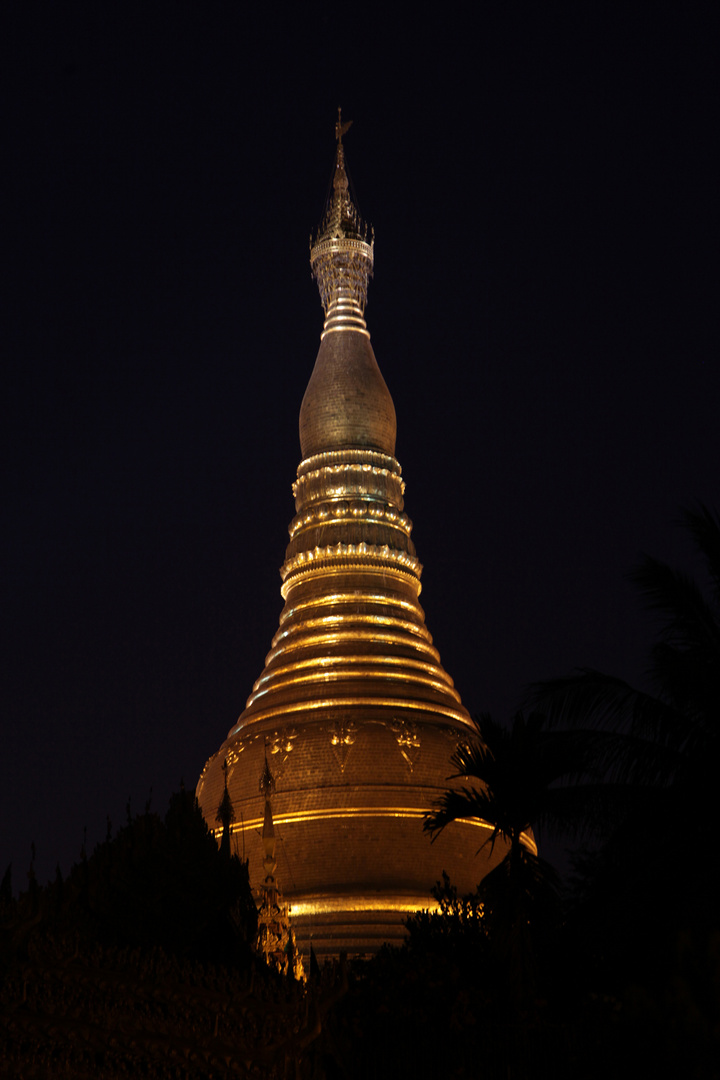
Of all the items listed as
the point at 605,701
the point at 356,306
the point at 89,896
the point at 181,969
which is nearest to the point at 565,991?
the point at 605,701

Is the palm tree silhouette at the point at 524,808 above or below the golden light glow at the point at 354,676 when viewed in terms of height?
below

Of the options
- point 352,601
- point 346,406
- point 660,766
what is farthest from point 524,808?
point 346,406

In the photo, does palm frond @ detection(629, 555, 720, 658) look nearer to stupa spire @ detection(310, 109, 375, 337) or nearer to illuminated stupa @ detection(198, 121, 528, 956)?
illuminated stupa @ detection(198, 121, 528, 956)

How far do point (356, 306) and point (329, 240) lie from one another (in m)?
2.18

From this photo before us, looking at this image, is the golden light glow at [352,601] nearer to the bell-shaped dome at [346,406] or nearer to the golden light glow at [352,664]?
the golden light glow at [352,664]

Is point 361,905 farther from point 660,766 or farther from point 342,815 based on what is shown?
point 660,766

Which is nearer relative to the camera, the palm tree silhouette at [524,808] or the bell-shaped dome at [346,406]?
the palm tree silhouette at [524,808]

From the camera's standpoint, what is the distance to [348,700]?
33719mm

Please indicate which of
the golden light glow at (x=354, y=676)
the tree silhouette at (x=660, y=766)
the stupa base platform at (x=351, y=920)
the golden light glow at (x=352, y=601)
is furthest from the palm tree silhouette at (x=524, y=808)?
the golden light glow at (x=352, y=601)

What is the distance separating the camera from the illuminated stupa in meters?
31.3

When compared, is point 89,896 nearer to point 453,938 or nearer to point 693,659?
point 453,938

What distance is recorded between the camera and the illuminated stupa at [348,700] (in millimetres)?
31297

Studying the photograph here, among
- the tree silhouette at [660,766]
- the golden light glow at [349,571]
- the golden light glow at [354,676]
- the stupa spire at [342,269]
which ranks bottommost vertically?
the tree silhouette at [660,766]

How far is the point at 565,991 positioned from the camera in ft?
66.1
